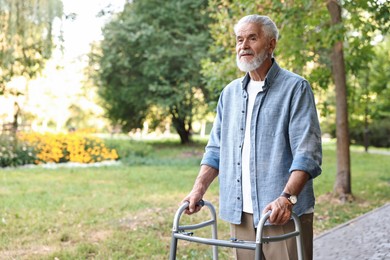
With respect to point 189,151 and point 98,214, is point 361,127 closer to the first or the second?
point 189,151

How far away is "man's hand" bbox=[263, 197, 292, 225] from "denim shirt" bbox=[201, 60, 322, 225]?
16 cm

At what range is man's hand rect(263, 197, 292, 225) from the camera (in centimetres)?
259

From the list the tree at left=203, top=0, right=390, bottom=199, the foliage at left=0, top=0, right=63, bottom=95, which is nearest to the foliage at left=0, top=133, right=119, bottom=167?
the foliage at left=0, top=0, right=63, bottom=95

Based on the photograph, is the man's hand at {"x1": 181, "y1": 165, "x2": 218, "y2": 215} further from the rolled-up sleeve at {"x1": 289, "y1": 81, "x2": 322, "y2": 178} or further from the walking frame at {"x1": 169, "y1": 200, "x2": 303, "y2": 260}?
the rolled-up sleeve at {"x1": 289, "y1": 81, "x2": 322, "y2": 178}

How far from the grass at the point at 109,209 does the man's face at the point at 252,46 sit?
368cm

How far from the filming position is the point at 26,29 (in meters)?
9.73

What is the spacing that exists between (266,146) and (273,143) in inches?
1.5

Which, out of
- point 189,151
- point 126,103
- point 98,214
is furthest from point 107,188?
point 126,103

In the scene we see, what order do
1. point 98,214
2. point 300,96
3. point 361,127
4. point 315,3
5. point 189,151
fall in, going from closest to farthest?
point 300,96
point 98,214
point 315,3
point 189,151
point 361,127

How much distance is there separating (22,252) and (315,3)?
5858 millimetres

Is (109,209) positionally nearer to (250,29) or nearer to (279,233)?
(279,233)

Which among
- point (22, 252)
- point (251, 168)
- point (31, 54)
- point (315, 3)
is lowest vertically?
point (22, 252)

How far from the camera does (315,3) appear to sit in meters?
9.30

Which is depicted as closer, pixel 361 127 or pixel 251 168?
pixel 251 168
